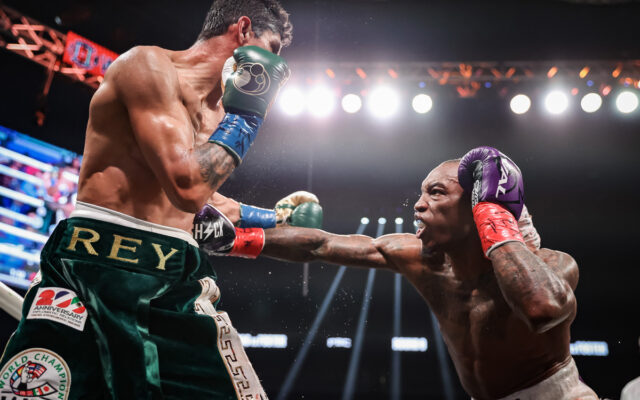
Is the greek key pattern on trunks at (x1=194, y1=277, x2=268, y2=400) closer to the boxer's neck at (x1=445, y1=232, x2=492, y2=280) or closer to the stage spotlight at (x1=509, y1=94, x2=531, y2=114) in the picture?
the boxer's neck at (x1=445, y1=232, x2=492, y2=280)

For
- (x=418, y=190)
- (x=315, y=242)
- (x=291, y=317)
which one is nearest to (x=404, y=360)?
(x=291, y=317)

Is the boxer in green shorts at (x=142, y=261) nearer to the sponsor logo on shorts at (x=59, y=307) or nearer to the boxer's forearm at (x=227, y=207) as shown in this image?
the sponsor logo on shorts at (x=59, y=307)

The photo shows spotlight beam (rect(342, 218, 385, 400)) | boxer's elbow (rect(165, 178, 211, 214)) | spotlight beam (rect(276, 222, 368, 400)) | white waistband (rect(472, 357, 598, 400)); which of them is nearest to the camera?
boxer's elbow (rect(165, 178, 211, 214))

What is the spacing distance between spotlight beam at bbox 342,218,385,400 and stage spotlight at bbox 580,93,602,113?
369cm

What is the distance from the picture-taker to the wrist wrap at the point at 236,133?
1513mm

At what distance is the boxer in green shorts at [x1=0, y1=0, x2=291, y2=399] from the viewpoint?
131 centimetres

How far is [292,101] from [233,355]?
5071mm

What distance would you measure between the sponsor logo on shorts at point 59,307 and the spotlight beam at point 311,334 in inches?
300

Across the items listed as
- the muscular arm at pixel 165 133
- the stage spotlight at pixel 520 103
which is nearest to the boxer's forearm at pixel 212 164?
the muscular arm at pixel 165 133

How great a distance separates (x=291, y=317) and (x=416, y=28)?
202 inches

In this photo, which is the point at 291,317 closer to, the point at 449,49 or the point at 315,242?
the point at 449,49

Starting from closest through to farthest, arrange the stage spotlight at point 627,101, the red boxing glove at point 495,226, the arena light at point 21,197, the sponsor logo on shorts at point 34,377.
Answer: the sponsor logo on shorts at point 34,377 < the red boxing glove at point 495,226 < the stage spotlight at point 627,101 < the arena light at point 21,197

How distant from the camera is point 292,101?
6.37 meters

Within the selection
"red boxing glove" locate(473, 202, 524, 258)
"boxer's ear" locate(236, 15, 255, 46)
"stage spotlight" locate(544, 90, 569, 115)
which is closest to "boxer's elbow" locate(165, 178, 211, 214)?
"boxer's ear" locate(236, 15, 255, 46)
